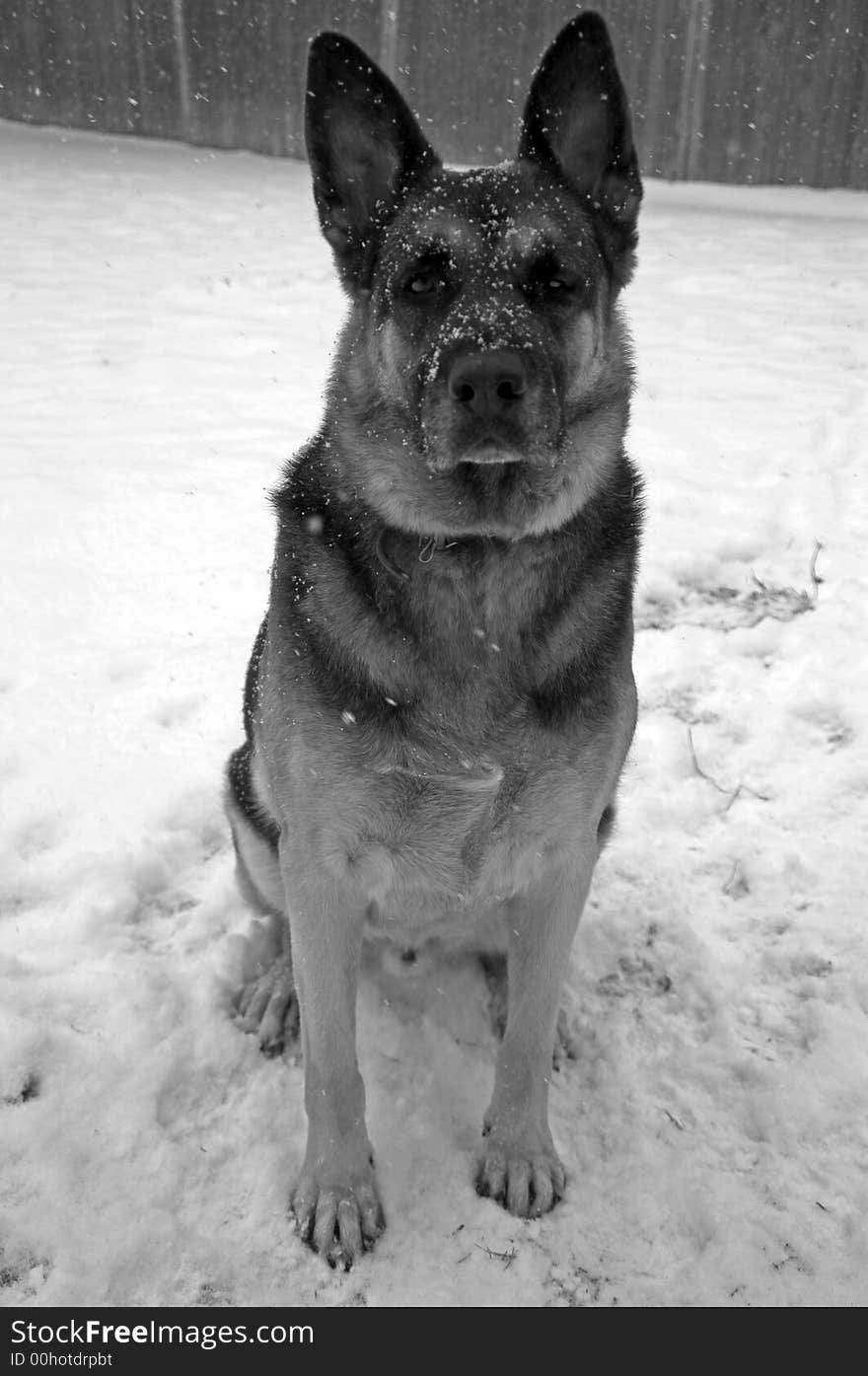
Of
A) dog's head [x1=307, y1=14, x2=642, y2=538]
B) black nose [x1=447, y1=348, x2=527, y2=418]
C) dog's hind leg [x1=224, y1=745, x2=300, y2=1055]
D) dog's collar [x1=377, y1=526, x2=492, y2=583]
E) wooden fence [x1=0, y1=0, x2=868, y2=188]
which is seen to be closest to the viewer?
black nose [x1=447, y1=348, x2=527, y2=418]

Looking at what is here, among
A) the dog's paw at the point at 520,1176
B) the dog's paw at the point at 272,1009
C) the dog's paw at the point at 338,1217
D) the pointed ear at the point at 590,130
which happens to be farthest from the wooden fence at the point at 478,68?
the dog's paw at the point at 338,1217

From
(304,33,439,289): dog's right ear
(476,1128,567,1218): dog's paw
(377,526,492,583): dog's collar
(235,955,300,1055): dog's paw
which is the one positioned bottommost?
(476,1128,567,1218): dog's paw

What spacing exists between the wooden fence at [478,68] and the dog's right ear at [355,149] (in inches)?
527

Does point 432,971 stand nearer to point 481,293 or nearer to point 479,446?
point 479,446

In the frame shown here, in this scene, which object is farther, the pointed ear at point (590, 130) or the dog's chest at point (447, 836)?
the pointed ear at point (590, 130)

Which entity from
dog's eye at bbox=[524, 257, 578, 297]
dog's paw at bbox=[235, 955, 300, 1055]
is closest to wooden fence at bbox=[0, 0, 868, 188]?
dog's eye at bbox=[524, 257, 578, 297]

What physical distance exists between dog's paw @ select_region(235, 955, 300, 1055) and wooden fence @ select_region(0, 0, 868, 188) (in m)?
14.3

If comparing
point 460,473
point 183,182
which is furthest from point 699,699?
point 183,182

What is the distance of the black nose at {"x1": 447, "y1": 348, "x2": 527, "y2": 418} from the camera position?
2000 mm

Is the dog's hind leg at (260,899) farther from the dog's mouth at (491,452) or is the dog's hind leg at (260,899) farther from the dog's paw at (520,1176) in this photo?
the dog's mouth at (491,452)

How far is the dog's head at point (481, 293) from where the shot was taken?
2105 millimetres

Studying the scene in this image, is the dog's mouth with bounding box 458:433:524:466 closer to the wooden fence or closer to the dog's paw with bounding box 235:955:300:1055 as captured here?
the dog's paw with bounding box 235:955:300:1055

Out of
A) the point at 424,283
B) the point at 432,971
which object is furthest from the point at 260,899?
A: the point at 424,283

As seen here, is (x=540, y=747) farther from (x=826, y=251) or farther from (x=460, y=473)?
(x=826, y=251)
